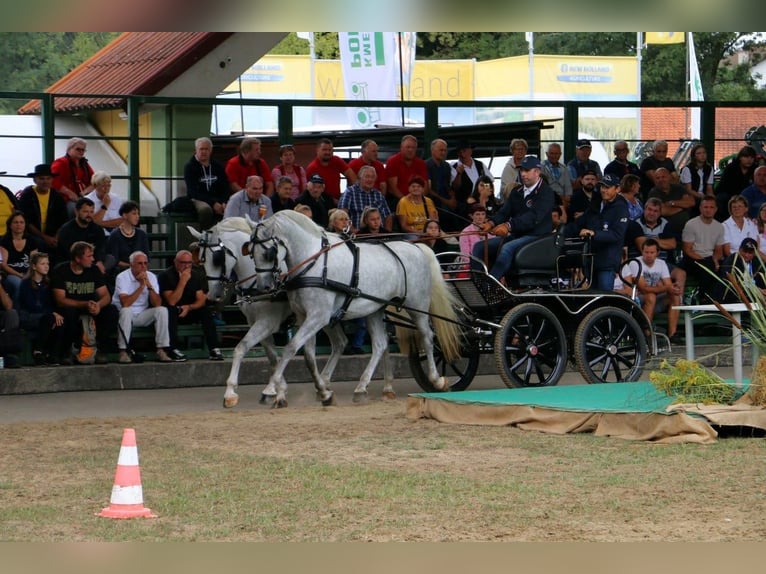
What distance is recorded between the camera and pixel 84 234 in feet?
46.9

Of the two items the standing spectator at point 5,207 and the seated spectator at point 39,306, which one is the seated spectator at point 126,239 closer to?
the seated spectator at point 39,306

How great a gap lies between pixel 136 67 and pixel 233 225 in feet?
26.3

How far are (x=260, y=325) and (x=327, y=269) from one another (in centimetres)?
88

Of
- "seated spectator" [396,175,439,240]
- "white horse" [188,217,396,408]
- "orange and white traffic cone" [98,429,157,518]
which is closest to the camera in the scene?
"orange and white traffic cone" [98,429,157,518]

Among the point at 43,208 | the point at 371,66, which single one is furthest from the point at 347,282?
the point at 371,66

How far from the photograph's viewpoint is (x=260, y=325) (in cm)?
1233

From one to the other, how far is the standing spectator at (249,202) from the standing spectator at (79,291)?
1.78 m

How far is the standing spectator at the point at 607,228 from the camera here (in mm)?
14406

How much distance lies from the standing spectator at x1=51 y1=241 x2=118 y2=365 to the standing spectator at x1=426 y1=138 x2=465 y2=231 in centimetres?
466

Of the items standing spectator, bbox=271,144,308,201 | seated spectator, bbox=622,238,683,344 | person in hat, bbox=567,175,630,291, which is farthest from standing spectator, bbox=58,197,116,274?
seated spectator, bbox=622,238,683,344

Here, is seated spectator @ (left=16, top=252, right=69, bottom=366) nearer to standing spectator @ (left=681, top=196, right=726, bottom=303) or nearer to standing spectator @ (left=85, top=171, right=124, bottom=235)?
standing spectator @ (left=85, top=171, right=124, bottom=235)

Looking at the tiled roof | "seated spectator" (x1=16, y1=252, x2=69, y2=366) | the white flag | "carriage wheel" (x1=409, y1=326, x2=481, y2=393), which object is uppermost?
the white flag

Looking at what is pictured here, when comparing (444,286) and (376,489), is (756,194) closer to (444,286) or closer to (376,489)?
(444,286)

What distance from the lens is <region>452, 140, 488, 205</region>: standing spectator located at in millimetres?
16938
